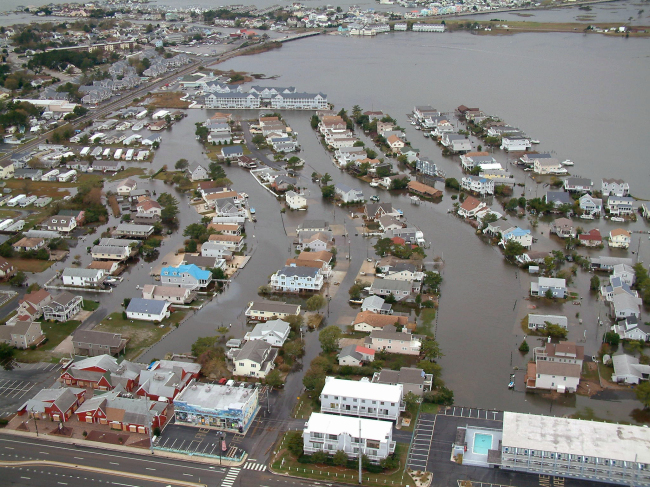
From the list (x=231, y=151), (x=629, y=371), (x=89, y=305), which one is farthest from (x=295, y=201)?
(x=629, y=371)

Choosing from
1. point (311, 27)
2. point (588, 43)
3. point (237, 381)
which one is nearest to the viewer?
point (237, 381)

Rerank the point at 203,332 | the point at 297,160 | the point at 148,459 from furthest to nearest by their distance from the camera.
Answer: the point at 297,160, the point at 203,332, the point at 148,459

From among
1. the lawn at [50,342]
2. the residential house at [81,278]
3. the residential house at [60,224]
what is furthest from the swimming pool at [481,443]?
the residential house at [60,224]

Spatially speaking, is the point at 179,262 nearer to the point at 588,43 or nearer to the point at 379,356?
the point at 379,356

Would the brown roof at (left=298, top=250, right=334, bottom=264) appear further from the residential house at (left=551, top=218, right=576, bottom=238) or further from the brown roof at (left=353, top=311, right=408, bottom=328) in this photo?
the residential house at (left=551, top=218, right=576, bottom=238)

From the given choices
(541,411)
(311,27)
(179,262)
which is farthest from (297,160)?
(311,27)

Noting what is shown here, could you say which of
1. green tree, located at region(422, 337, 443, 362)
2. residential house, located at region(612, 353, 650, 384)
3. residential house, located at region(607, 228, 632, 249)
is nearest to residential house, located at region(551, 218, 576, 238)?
residential house, located at region(607, 228, 632, 249)

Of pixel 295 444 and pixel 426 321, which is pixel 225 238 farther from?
pixel 295 444
